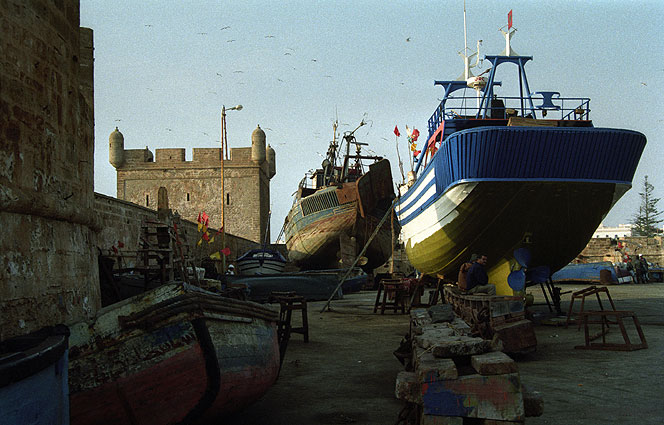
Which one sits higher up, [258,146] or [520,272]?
[258,146]

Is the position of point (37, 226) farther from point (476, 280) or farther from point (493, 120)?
point (493, 120)

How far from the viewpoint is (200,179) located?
42875 mm

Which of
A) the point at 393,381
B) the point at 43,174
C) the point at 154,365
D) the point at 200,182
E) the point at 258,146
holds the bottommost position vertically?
the point at 393,381

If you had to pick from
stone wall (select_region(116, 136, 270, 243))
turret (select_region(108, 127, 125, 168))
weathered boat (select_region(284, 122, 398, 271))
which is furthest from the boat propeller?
turret (select_region(108, 127, 125, 168))

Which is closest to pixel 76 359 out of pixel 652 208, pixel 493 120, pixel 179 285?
pixel 179 285

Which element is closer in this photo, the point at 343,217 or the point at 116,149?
the point at 343,217

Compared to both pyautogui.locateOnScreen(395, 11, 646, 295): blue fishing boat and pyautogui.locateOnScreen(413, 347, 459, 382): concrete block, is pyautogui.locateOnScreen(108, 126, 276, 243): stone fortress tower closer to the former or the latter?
pyautogui.locateOnScreen(395, 11, 646, 295): blue fishing boat

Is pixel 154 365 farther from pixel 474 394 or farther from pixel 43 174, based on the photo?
pixel 474 394

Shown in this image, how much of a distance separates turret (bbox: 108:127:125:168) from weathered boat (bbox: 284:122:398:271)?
19.0 metres

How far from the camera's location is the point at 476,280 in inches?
360

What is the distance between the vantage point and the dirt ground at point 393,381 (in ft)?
15.4

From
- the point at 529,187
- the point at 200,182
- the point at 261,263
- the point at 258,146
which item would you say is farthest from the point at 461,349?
the point at 200,182

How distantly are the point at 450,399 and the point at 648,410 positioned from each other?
2.32 metres

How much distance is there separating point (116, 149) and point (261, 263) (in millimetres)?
23955
